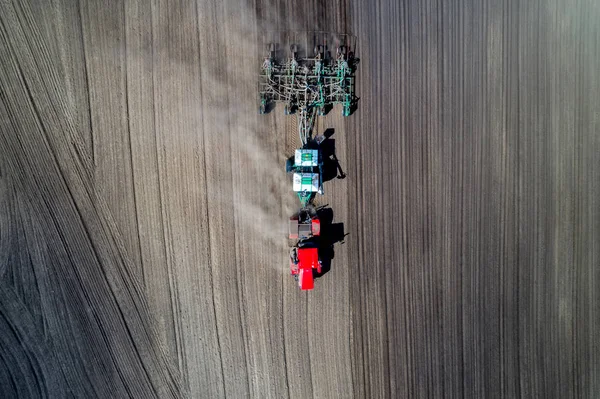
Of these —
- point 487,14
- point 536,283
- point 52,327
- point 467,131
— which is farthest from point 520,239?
point 52,327

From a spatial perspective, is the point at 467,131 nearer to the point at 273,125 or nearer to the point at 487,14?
the point at 487,14

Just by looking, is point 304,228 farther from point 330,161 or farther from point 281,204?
point 330,161

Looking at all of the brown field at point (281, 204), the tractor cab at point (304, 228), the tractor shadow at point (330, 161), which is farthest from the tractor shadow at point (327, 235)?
the tractor shadow at point (330, 161)

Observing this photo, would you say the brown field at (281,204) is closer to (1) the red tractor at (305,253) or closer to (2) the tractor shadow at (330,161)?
(2) the tractor shadow at (330,161)

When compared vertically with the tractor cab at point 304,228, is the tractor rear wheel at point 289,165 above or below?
above

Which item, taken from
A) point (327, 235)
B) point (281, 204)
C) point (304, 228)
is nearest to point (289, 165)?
point (281, 204)

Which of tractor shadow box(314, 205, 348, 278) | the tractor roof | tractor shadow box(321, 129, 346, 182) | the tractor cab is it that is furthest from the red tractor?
the tractor roof

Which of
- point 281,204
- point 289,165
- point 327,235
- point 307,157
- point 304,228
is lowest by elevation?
point 327,235

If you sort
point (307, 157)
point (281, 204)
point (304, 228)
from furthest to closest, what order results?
point (281, 204), point (304, 228), point (307, 157)
